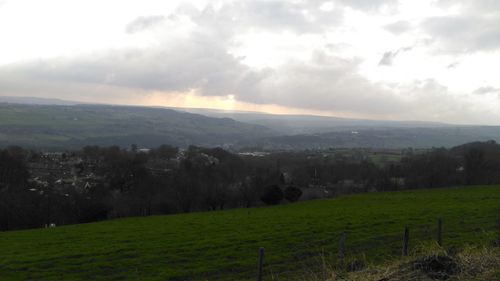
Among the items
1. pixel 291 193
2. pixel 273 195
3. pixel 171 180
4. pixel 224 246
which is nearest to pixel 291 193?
pixel 291 193

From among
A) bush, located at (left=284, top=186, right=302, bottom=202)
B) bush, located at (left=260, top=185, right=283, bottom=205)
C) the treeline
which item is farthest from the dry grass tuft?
bush, located at (left=284, top=186, right=302, bottom=202)

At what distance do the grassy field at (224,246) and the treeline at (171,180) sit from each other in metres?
22.2

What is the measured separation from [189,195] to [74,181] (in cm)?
2050

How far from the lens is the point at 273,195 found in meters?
51.6

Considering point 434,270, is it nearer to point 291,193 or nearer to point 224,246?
point 224,246

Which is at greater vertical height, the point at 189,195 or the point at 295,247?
the point at 295,247

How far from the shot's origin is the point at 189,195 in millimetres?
59531

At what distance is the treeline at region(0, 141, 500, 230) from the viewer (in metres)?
51.8

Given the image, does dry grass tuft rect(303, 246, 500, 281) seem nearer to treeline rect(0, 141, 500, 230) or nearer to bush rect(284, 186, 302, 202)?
treeline rect(0, 141, 500, 230)

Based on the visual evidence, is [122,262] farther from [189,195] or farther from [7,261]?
[189,195]

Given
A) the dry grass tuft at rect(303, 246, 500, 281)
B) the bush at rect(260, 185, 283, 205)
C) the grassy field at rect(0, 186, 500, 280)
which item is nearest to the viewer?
the dry grass tuft at rect(303, 246, 500, 281)

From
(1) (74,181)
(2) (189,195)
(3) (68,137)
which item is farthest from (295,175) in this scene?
(3) (68,137)

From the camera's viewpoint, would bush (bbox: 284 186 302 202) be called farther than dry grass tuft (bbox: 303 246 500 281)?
Yes

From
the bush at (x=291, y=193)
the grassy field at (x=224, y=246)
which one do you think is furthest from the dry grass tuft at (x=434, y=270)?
the bush at (x=291, y=193)
